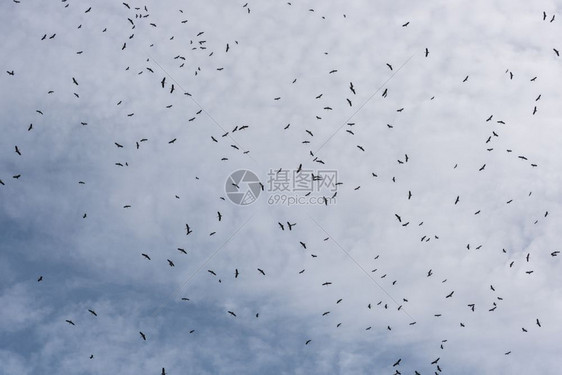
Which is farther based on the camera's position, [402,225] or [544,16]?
[402,225]

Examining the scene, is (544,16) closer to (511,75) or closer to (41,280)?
(511,75)

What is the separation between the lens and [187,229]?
25.9m

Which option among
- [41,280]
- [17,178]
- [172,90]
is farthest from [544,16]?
[41,280]

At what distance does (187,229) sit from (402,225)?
1319 centimetres

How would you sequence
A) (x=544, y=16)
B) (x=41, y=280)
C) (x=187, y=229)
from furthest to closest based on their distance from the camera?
(x=41, y=280) < (x=187, y=229) < (x=544, y=16)

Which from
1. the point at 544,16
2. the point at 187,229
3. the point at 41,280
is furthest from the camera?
the point at 41,280

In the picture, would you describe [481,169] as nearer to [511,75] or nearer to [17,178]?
[511,75]

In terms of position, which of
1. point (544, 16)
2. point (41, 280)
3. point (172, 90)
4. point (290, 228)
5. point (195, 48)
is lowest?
point (41, 280)

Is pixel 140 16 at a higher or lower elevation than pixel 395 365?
higher

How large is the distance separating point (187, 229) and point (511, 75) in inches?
789

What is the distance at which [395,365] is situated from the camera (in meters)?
28.1

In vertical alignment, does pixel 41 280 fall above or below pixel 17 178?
below

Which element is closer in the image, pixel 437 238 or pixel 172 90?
pixel 172 90

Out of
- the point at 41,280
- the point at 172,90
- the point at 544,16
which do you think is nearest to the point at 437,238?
the point at 544,16
